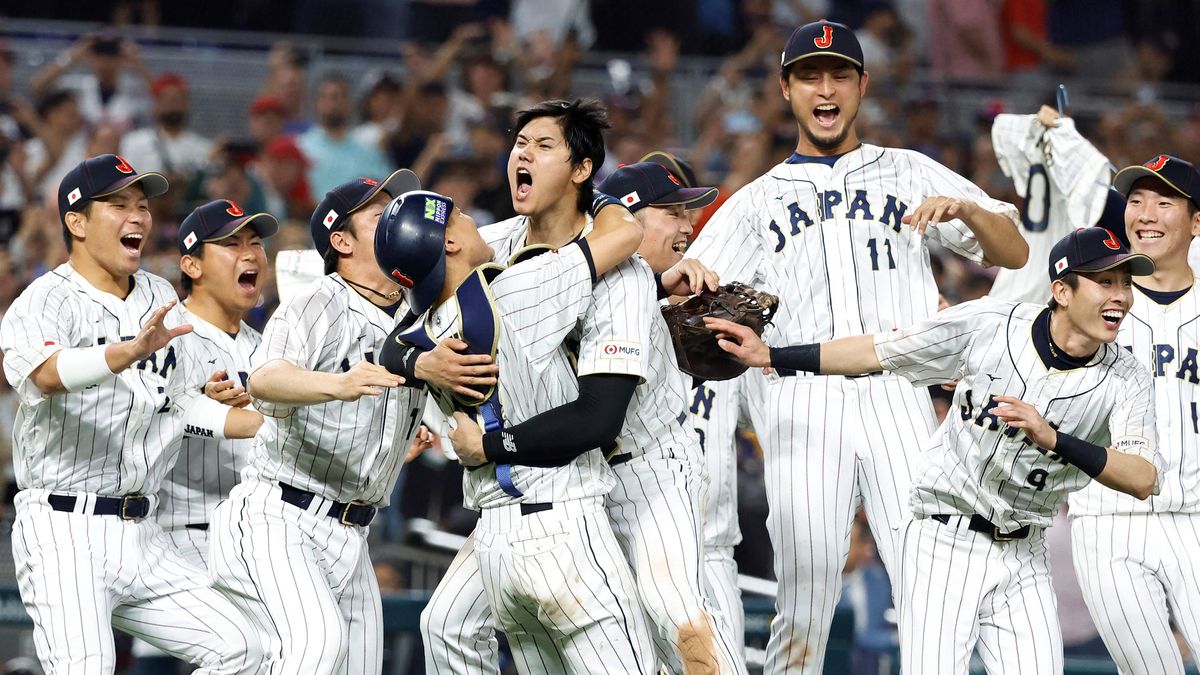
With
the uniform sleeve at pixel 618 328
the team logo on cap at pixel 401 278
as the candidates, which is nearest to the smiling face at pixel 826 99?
the uniform sleeve at pixel 618 328

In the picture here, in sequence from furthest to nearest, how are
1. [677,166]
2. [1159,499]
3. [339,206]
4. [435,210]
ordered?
[677,166]
[1159,499]
[339,206]
[435,210]

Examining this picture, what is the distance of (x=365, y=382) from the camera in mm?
Result: 4336

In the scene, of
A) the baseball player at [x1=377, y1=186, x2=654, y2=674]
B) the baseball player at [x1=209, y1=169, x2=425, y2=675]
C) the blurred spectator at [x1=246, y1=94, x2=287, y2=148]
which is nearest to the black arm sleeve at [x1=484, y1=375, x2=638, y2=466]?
the baseball player at [x1=377, y1=186, x2=654, y2=674]

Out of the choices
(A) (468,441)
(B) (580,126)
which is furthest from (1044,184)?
(A) (468,441)

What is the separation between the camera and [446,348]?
13.8ft

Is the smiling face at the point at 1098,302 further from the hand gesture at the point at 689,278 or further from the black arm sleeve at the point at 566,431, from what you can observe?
the black arm sleeve at the point at 566,431

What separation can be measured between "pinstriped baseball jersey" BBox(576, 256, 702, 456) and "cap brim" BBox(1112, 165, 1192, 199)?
2.02m

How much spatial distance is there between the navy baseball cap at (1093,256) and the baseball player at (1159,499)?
790 mm

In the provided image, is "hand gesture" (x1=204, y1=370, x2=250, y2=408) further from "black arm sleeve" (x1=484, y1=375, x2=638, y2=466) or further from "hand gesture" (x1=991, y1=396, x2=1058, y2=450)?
"hand gesture" (x1=991, y1=396, x2=1058, y2=450)

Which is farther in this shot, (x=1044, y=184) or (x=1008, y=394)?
(x=1044, y=184)

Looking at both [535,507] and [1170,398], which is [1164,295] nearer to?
[1170,398]

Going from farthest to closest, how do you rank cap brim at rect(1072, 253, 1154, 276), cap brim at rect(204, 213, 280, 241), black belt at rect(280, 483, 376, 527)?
1. cap brim at rect(204, 213, 280, 241)
2. black belt at rect(280, 483, 376, 527)
3. cap brim at rect(1072, 253, 1154, 276)

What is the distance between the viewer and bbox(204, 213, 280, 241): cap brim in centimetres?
618

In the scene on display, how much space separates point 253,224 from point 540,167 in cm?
207
